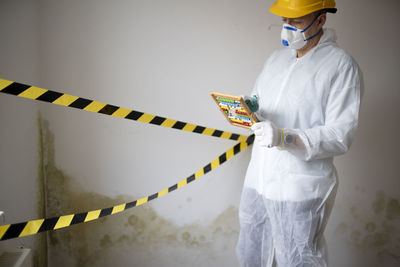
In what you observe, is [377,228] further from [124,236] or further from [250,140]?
[124,236]

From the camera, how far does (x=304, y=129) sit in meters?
1.72

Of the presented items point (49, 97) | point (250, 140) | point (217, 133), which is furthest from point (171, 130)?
point (49, 97)

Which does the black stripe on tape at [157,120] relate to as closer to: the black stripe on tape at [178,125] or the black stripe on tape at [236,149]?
the black stripe on tape at [178,125]

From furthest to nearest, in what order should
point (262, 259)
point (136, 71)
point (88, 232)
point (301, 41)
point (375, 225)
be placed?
point (375, 225) < point (88, 232) < point (136, 71) < point (262, 259) < point (301, 41)

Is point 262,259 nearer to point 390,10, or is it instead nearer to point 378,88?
point 378,88

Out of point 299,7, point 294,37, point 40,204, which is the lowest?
point 40,204

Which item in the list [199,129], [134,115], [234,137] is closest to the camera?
[134,115]

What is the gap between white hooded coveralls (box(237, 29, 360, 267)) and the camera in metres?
1.68

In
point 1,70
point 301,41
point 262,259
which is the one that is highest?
point 301,41

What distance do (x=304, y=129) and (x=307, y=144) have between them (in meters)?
0.09

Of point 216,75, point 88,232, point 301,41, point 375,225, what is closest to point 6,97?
point 88,232

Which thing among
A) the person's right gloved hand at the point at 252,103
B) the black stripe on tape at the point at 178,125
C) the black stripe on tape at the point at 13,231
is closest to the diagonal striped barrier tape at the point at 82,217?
the black stripe on tape at the point at 13,231

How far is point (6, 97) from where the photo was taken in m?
1.87

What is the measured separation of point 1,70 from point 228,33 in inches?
52.8
